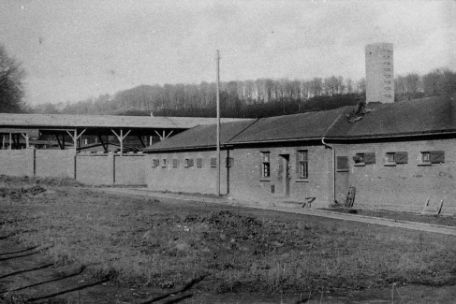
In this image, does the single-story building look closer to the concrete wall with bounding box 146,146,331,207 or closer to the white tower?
the concrete wall with bounding box 146,146,331,207

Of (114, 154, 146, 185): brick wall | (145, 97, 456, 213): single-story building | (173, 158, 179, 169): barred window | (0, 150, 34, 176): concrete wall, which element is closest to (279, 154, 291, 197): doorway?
(145, 97, 456, 213): single-story building

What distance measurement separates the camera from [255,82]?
346ft

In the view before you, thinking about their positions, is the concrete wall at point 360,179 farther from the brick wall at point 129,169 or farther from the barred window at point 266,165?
the brick wall at point 129,169

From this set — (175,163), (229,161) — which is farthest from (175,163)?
(229,161)

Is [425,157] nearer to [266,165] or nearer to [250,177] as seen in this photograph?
[266,165]

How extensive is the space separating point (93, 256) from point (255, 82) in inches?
3776

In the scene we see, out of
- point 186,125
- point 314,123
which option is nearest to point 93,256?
point 314,123

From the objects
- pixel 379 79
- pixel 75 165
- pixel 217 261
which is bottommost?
pixel 217 261

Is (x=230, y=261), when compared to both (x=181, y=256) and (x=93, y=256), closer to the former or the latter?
(x=181, y=256)

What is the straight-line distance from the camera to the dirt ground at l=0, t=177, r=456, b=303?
853 centimetres

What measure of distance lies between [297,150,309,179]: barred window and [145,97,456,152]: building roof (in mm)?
848

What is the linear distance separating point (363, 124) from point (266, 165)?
5.82 meters

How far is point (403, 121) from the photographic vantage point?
2380cm

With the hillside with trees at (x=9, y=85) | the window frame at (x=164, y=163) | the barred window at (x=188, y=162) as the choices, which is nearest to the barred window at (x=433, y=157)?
the barred window at (x=188, y=162)
